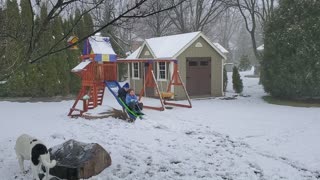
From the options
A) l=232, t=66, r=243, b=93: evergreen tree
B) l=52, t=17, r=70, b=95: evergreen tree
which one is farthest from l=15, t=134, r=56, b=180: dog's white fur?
l=232, t=66, r=243, b=93: evergreen tree

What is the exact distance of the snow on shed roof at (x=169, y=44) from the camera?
18.2 meters

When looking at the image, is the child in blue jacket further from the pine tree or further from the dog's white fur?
the pine tree

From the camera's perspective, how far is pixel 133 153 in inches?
295

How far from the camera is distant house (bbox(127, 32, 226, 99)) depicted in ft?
59.9

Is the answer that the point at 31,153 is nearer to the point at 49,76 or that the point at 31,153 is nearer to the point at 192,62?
the point at 192,62

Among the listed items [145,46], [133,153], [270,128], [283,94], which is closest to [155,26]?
[145,46]

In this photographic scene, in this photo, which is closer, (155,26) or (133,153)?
(133,153)

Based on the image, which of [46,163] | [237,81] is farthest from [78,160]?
[237,81]

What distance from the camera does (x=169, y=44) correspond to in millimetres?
19312

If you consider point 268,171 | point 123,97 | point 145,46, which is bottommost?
point 268,171

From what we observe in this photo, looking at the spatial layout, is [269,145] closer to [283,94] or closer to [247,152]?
[247,152]

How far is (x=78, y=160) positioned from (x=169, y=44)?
45.9 feet

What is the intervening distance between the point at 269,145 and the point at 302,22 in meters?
8.85

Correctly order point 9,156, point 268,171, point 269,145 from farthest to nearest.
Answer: point 269,145 < point 9,156 < point 268,171
